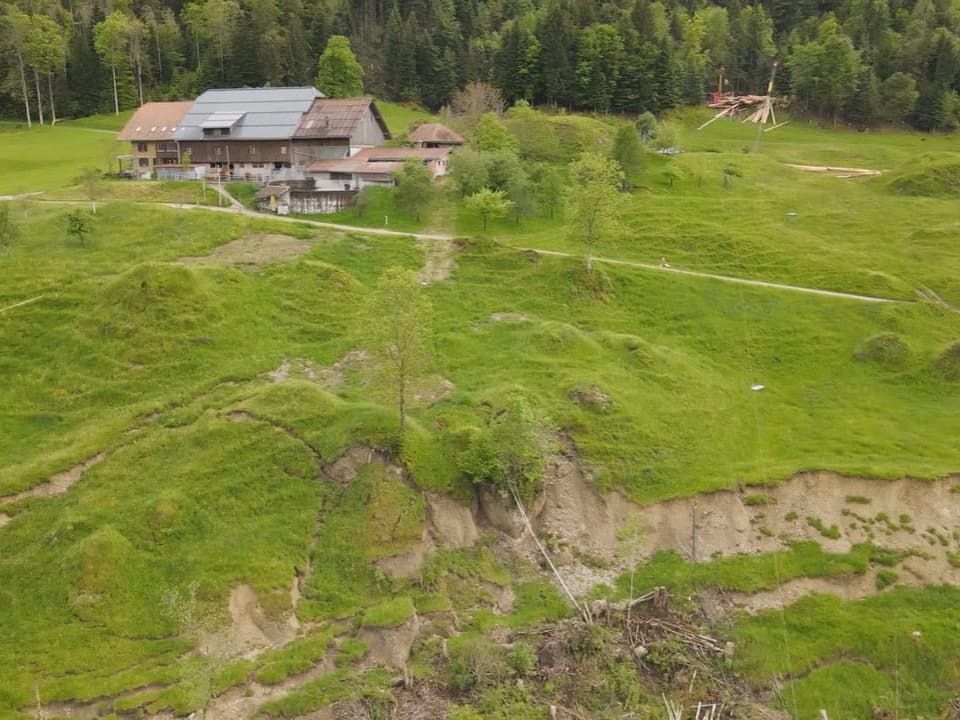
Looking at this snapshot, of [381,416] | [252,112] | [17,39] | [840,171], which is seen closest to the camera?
[381,416]

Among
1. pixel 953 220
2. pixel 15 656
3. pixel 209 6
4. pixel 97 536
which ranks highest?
pixel 209 6

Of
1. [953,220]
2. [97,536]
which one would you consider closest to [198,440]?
[97,536]

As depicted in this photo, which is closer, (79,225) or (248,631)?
(248,631)

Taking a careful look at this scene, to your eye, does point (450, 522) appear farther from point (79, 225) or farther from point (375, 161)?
point (375, 161)

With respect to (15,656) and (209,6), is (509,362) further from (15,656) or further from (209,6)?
(209,6)

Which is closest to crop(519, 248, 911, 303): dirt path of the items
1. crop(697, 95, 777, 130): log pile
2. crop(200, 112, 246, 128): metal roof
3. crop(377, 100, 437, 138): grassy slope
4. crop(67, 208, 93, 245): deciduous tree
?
crop(67, 208, 93, 245): deciduous tree

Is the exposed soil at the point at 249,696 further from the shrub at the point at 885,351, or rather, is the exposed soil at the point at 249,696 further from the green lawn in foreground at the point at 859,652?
the shrub at the point at 885,351

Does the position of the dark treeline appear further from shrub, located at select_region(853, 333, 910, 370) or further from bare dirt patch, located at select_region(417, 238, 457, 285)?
shrub, located at select_region(853, 333, 910, 370)

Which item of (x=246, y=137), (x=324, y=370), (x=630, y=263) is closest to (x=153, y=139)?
(x=246, y=137)

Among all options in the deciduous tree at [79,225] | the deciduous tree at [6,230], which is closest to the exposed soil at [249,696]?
the deciduous tree at [6,230]
